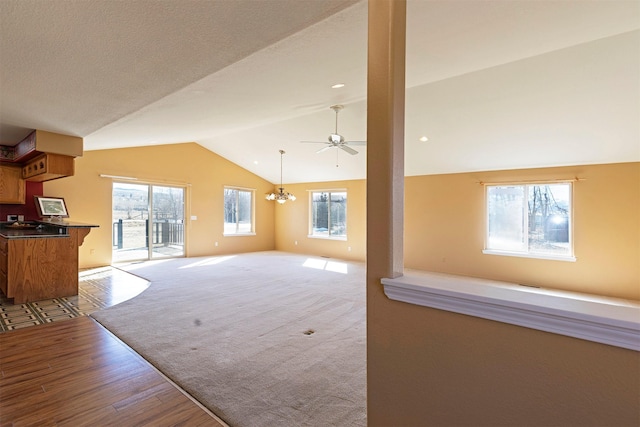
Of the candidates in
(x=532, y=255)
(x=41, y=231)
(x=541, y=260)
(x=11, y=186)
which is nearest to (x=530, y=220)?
(x=532, y=255)

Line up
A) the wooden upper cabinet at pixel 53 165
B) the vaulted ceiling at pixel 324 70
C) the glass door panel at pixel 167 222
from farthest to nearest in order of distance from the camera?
the glass door panel at pixel 167 222 → the wooden upper cabinet at pixel 53 165 → the vaulted ceiling at pixel 324 70

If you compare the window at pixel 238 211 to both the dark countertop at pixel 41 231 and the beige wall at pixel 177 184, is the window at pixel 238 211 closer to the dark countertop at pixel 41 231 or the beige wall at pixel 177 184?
the beige wall at pixel 177 184

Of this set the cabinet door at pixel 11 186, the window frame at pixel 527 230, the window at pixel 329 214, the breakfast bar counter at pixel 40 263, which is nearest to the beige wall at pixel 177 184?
the cabinet door at pixel 11 186

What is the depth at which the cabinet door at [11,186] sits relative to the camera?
16.9 feet

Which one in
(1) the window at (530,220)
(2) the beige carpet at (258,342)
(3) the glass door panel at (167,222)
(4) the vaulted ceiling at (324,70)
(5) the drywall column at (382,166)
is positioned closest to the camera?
(5) the drywall column at (382,166)

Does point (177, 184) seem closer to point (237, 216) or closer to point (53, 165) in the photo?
point (237, 216)

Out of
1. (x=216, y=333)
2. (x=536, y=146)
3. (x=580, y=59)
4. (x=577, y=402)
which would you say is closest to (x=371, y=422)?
(x=577, y=402)

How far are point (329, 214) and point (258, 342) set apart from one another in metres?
6.54

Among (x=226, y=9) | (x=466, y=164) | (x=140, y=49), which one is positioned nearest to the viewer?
(x=226, y=9)

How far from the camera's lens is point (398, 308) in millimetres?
1341

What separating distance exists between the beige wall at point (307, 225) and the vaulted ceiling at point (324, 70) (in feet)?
9.35

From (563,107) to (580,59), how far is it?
1.00 metres

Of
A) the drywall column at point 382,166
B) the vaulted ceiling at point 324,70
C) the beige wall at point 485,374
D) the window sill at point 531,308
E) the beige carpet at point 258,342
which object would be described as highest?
the vaulted ceiling at point 324,70

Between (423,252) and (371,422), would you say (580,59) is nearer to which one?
(371,422)
